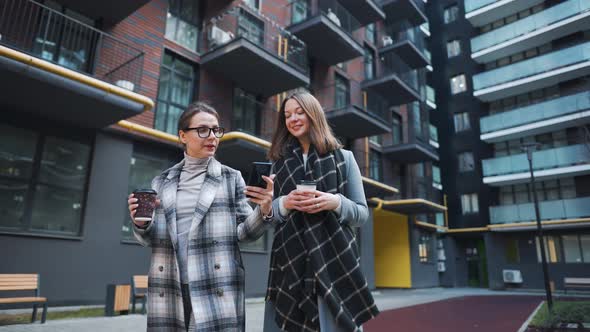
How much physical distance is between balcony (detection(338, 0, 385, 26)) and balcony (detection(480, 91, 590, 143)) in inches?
453

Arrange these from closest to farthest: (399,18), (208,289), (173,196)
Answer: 1. (208,289)
2. (173,196)
3. (399,18)

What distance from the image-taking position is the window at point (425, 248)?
23.6 meters

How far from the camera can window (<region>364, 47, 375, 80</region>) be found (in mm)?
21578

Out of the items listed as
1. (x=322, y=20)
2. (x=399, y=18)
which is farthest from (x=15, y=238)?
(x=399, y=18)

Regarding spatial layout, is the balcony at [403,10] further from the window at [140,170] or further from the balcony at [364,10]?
the window at [140,170]

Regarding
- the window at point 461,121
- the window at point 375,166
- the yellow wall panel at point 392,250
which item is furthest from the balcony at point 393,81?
the window at point 461,121

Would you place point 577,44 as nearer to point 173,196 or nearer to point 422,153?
point 422,153

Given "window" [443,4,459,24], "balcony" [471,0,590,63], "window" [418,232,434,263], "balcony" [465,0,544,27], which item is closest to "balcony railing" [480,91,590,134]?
"balcony" [471,0,590,63]

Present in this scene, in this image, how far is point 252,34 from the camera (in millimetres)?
13922

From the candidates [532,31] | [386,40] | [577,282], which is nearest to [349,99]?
[386,40]

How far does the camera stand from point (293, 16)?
16.7 meters

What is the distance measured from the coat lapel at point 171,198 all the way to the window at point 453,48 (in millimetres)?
31420

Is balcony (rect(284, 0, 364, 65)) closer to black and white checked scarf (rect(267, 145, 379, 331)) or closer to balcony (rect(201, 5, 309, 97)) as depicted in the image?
balcony (rect(201, 5, 309, 97))

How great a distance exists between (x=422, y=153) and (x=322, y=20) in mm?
9865
